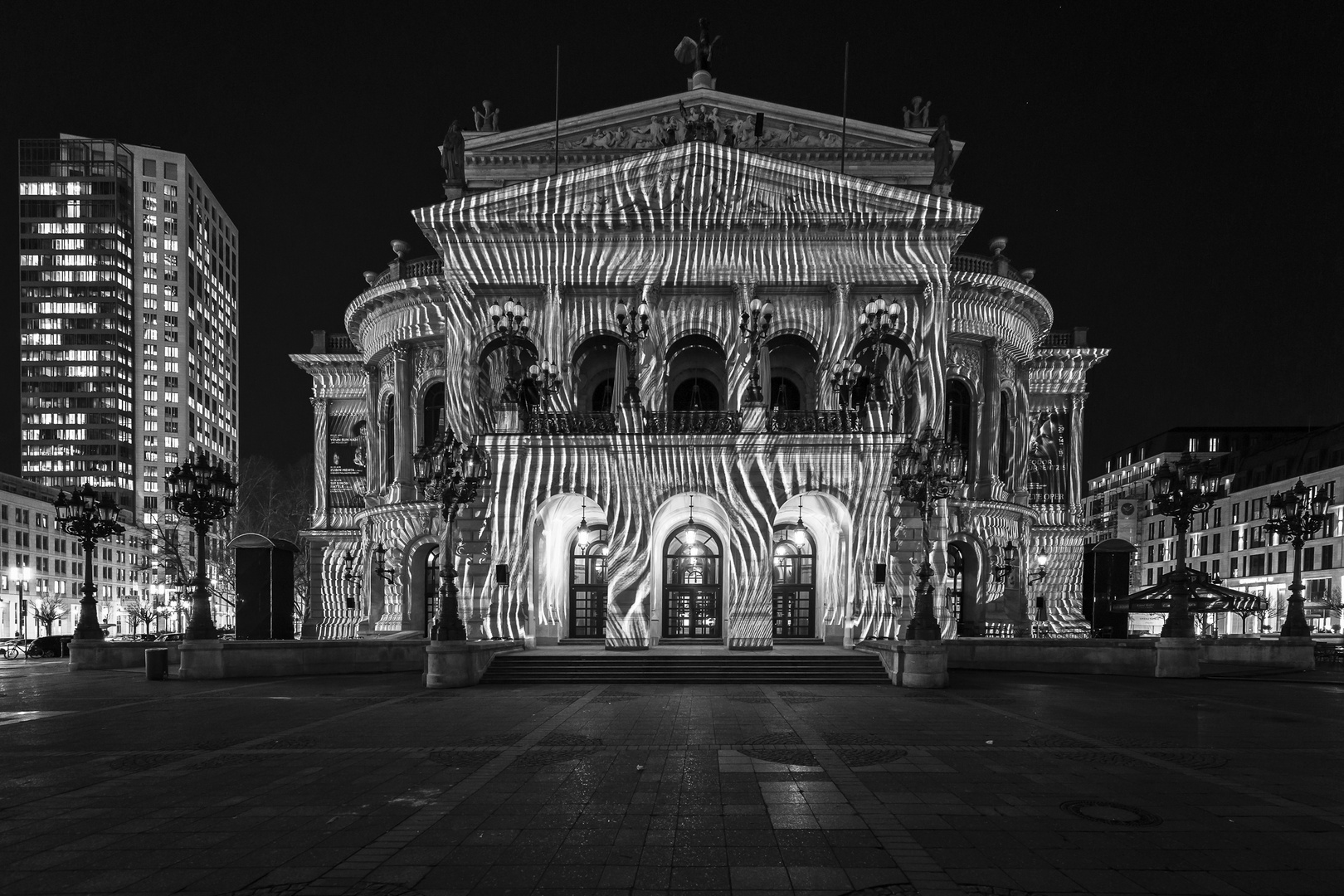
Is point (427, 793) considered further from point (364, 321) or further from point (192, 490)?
point (364, 321)

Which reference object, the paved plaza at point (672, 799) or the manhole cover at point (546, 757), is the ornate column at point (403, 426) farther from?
the manhole cover at point (546, 757)

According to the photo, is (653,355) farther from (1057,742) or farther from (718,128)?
(1057,742)

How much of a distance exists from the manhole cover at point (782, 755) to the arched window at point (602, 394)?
2614cm

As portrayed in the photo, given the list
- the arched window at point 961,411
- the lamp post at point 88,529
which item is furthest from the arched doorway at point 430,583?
the arched window at point 961,411

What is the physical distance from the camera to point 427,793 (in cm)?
1102

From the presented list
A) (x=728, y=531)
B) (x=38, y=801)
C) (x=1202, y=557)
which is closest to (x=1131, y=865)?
(x=38, y=801)

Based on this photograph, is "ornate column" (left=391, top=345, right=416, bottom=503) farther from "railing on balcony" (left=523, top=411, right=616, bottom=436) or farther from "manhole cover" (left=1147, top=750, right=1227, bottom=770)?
"manhole cover" (left=1147, top=750, right=1227, bottom=770)

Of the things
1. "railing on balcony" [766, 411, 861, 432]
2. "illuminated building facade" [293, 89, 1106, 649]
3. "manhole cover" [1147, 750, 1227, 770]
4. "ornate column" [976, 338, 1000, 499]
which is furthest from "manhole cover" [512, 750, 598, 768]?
"ornate column" [976, 338, 1000, 499]

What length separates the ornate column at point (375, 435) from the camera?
1800 inches

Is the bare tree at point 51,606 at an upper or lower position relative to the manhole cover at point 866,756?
lower

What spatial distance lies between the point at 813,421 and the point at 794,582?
6.93 metres

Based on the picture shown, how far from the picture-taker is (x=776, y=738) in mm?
15055

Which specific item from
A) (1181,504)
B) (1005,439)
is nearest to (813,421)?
(1181,504)

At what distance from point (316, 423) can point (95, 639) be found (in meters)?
22.5
